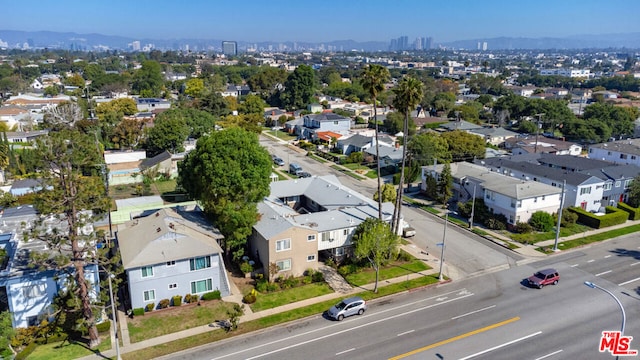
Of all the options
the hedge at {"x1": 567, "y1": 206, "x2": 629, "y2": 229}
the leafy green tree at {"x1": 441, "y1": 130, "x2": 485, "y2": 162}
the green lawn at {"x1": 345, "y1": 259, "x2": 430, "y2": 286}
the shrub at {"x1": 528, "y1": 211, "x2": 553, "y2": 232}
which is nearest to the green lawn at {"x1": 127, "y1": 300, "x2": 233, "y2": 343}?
the green lawn at {"x1": 345, "y1": 259, "x2": 430, "y2": 286}

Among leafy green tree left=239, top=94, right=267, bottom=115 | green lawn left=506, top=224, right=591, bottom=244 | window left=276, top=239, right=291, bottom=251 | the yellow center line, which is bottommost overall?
green lawn left=506, top=224, right=591, bottom=244

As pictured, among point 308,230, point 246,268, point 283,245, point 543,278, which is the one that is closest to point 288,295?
point 283,245

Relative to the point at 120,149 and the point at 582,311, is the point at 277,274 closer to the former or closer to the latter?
the point at 582,311

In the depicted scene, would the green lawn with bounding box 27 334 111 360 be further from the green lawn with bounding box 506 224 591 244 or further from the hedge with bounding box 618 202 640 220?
the hedge with bounding box 618 202 640 220

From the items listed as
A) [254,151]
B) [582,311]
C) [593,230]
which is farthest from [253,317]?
[593,230]

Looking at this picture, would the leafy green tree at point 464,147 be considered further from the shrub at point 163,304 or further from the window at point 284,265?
the shrub at point 163,304

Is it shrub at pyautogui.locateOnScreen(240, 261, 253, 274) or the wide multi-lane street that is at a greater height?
shrub at pyautogui.locateOnScreen(240, 261, 253, 274)
